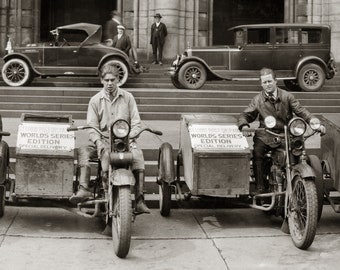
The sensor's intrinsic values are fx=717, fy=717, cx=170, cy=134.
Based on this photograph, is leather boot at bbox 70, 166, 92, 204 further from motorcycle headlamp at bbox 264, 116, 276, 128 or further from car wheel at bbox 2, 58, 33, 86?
car wheel at bbox 2, 58, 33, 86

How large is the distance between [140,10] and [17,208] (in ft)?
48.9

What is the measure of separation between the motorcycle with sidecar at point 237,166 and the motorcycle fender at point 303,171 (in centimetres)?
1

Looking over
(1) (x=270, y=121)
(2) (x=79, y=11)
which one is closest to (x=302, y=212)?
(1) (x=270, y=121)

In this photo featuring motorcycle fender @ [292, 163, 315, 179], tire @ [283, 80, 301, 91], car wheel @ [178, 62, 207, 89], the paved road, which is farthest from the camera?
tire @ [283, 80, 301, 91]

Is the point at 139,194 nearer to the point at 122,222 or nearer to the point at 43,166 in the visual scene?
the point at 122,222

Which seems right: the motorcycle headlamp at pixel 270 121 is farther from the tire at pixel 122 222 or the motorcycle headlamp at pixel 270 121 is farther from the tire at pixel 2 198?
the tire at pixel 2 198

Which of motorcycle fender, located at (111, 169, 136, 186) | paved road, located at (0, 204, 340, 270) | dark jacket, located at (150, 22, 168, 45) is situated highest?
dark jacket, located at (150, 22, 168, 45)

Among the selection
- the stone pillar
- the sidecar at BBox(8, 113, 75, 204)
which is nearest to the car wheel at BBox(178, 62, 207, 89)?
the stone pillar

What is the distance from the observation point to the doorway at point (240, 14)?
3092 cm

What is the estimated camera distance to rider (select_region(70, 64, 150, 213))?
7238 millimetres

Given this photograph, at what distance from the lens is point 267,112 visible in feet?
26.0

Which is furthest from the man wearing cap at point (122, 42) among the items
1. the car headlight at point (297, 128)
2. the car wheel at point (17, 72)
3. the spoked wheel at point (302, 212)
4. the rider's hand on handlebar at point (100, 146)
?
the spoked wheel at point (302, 212)

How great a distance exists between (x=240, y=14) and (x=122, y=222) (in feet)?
84.2

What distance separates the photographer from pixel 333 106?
16750mm
